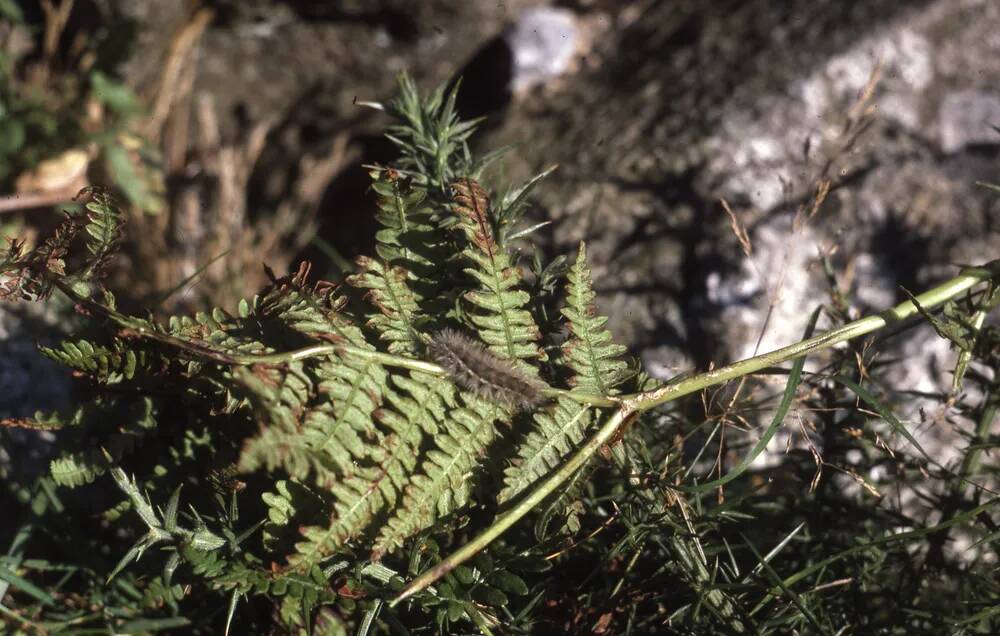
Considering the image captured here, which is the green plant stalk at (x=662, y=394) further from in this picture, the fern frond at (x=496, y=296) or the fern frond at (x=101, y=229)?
the fern frond at (x=101, y=229)

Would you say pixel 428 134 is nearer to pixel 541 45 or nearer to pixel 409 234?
pixel 409 234

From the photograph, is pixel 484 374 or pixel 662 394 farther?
pixel 662 394

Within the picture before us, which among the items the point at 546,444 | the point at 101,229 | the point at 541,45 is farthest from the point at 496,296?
the point at 541,45

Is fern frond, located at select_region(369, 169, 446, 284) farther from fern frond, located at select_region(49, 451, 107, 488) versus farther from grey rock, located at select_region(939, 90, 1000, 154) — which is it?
grey rock, located at select_region(939, 90, 1000, 154)

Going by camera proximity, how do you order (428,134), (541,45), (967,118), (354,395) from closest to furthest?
(354,395), (428,134), (967,118), (541,45)

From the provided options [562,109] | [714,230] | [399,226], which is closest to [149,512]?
[399,226]

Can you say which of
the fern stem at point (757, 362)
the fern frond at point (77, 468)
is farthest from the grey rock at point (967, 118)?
the fern frond at point (77, 468)

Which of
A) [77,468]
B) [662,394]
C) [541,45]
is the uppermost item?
[541,45]
